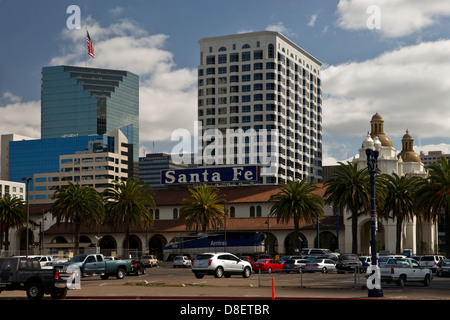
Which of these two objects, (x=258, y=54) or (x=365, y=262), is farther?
(x=258, y=54)

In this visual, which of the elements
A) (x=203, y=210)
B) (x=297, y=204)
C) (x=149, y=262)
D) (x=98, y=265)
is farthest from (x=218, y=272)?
(x=203, y=210)

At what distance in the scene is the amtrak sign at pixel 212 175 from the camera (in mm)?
111419

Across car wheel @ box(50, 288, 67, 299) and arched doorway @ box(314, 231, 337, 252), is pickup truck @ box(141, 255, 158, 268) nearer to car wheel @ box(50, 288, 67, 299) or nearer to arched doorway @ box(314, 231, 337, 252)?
arched doorway @ box(314, 231, 337, 252)

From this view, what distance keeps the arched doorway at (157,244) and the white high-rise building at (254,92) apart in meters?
58.5

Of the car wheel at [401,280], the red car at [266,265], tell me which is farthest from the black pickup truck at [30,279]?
the red car at [266,265]

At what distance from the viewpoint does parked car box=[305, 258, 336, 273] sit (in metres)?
59.2

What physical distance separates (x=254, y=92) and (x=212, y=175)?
6066cm

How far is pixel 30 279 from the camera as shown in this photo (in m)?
31.0

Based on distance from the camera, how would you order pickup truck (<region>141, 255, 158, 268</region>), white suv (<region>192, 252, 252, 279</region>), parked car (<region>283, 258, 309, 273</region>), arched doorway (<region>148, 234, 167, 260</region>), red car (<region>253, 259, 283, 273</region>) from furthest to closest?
arched doorway (<region>148, 234, 167, 260</region>)
pickup truck (<region>141, 255, 158, 268</region>)
red car (<region>253, 259, 283, 273</region>)
parked car (<region>283, 258, 309, 273</region>)
white suv (<region>192, 252, 252, 279</region>)

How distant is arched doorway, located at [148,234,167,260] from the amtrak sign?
1062 centimetres

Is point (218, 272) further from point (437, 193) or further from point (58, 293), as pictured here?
point (437, 193)

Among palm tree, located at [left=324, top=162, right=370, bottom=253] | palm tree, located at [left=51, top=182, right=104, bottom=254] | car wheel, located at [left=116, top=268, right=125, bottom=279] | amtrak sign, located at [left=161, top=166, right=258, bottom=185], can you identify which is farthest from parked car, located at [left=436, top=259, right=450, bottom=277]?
amtrak sign, located at [left=161, top=166, right=258, bottom=185]

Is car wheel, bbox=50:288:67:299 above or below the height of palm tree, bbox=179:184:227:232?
below
